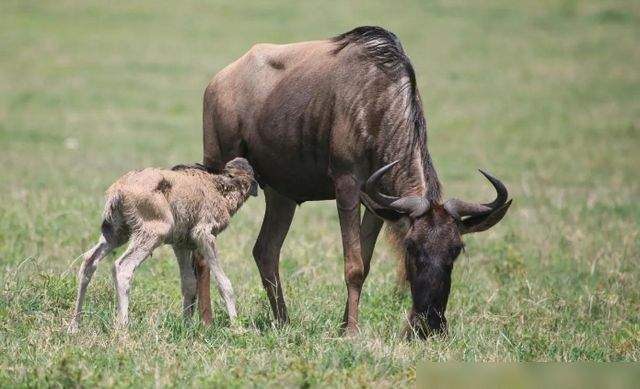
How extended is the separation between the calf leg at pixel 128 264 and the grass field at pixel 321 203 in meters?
0.25

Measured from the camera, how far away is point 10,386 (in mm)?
5914

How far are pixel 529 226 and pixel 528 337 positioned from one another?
18.8 feet

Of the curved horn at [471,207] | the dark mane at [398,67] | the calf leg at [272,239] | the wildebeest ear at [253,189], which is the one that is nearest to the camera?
the curved horn at [471,207]

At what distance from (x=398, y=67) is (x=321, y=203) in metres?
9.00

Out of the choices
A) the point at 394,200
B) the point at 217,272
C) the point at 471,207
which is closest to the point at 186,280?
the point at 217,272

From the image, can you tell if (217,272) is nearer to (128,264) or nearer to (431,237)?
(128,264)

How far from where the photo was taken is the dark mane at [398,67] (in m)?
8.08

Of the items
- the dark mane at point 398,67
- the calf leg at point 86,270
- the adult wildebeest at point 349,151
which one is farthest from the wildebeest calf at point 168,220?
the dark mane at point 398,67

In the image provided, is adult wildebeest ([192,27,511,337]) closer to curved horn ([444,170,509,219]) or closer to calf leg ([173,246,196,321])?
curved horn ([444,170,509,219])

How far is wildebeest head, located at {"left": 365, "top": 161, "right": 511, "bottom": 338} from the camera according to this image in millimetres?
7391

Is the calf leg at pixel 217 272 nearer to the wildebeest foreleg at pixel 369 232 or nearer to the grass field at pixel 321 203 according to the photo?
the grass field at pixel 321 203

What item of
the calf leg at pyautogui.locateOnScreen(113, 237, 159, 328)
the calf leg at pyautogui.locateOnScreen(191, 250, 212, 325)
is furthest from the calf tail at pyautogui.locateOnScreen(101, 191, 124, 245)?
the calf leg at pyautogui.locateOnScreen(191, 250, 212, 325)

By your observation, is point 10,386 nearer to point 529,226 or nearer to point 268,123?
point 268,123

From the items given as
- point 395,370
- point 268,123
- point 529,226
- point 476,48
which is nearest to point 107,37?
point 476,48
